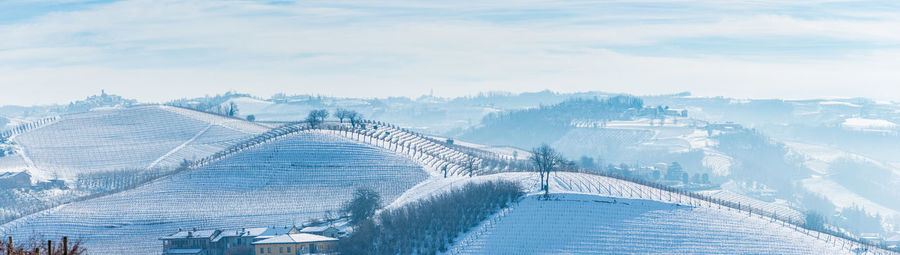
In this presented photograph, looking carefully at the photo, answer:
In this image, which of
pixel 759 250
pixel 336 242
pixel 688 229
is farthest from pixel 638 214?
pixel 336 242

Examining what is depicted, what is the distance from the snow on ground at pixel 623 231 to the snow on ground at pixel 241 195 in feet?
132

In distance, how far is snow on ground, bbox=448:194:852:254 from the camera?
10544cm

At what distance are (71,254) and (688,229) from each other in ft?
277

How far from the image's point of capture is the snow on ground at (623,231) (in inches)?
4151

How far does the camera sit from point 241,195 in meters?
156

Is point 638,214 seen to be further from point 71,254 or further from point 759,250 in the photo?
point 71,254

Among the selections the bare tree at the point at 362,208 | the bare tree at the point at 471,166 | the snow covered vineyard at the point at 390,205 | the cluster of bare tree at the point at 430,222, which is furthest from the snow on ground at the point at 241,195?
the cluster of bare tree at the point at 430,222

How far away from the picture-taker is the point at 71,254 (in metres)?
36.5

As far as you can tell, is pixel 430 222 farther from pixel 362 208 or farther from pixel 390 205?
pixel 390 205

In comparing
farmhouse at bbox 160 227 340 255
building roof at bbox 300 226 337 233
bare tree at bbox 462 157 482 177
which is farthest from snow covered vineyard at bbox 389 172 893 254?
bare tree at bbox 462 157 482 177

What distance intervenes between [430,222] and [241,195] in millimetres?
51441

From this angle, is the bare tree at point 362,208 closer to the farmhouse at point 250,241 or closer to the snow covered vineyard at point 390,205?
the farmhouse at point 250,241

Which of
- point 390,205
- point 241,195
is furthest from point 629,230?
point 241,195

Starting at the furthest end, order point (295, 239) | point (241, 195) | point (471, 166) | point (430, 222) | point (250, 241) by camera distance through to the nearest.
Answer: point (471, 166) < point (241, 195) < point (250, 241) < point (295, 239) < point (430, 222)
